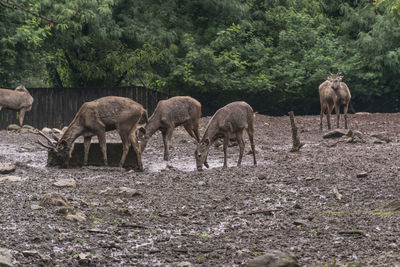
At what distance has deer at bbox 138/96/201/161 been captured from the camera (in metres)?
16.0

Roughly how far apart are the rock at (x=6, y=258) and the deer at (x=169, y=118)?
31.2ft

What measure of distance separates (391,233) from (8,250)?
4.36 m

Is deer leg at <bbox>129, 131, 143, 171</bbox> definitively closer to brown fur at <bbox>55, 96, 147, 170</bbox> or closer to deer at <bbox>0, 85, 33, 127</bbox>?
brown fur at <bbox>55, 96, 147, 170</bbox>

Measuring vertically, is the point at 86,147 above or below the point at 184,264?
above

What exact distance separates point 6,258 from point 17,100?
1764 cm

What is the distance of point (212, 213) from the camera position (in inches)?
362

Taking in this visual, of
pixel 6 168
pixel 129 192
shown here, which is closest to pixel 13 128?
pixel 6 168

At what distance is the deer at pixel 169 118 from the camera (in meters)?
16.0

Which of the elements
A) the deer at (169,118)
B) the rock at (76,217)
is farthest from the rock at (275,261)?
the deer at (169,118)

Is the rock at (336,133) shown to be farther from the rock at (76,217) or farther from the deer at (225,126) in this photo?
the rock at (76,217)

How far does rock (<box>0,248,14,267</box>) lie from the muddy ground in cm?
13

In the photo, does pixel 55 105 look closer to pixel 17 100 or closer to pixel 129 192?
pixel 17 100

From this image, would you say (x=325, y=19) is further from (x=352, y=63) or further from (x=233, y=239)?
(x=233, y=239)

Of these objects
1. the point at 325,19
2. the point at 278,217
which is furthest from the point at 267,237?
the point at 325,19
